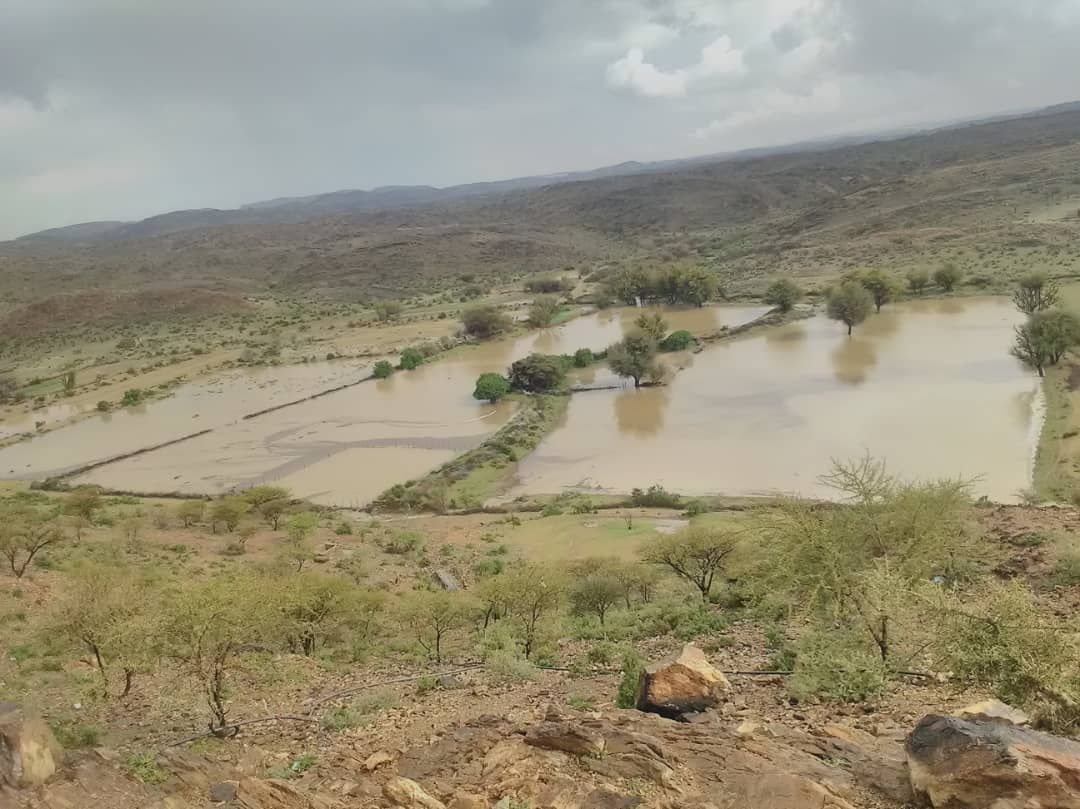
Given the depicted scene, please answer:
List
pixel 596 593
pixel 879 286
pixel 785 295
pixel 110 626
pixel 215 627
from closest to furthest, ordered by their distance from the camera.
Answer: pixel 215 627 < pixel 110 626 < pixel 596 593 < pixel 879 286 < pixel 785 295

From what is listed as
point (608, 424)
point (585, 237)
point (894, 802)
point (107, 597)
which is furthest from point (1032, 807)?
point (585, 237)

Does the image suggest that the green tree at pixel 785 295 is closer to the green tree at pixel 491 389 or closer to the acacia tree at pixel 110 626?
the green tree at pixel 491 389

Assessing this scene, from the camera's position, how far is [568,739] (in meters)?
8.46

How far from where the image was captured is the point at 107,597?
1382 cm

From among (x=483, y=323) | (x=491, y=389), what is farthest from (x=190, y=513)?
(x=483, y=323)

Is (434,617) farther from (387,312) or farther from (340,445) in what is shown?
(387,312)

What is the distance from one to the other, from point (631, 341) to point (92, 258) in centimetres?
17590

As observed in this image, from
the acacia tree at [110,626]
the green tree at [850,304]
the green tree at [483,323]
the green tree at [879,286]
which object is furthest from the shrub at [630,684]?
the green tree at [483,323]

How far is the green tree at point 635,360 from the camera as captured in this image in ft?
157

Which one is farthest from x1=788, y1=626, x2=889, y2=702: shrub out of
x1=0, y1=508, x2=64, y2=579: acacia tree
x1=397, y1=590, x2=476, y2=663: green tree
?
x1=0, y1=508, x2=64, y2=579: acacia tree

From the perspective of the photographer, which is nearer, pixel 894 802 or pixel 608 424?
pixel 894 802

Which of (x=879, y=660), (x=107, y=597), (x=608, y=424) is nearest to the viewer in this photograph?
(x=879, y=660)

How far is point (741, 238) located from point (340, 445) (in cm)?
10018

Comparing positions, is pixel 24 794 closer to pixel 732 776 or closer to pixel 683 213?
pixel 732 776
